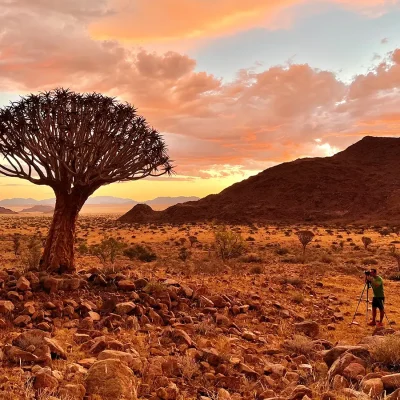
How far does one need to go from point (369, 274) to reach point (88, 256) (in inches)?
611

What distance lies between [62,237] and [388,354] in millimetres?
8928

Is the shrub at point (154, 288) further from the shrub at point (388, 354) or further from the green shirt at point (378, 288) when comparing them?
the green shirt at point (378, 288)

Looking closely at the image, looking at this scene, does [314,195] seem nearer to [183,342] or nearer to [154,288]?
[154,288]

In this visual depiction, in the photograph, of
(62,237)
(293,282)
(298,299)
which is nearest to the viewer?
(62,237)

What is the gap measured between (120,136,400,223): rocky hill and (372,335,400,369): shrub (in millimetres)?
54147

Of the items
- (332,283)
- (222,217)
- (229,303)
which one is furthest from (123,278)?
(222,217)

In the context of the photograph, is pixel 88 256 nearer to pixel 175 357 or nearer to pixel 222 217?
pixel 175 357

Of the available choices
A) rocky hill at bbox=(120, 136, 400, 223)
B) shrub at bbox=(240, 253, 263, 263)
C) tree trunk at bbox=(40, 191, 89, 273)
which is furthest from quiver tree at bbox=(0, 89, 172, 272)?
rocky hill at bbox=(120, 136, 400, 223)

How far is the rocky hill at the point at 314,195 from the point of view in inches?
2608

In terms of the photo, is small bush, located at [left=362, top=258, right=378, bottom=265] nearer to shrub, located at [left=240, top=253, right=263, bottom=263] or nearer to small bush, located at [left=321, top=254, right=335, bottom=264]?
small bush, located at [left=321, top=254, right=335, bottom=264]

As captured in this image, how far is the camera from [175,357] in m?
6.63

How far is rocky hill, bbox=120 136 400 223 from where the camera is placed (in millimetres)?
66250

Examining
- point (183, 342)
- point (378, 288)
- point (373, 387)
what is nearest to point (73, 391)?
point (183, 342)

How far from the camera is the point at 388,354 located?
6250 millimetres
